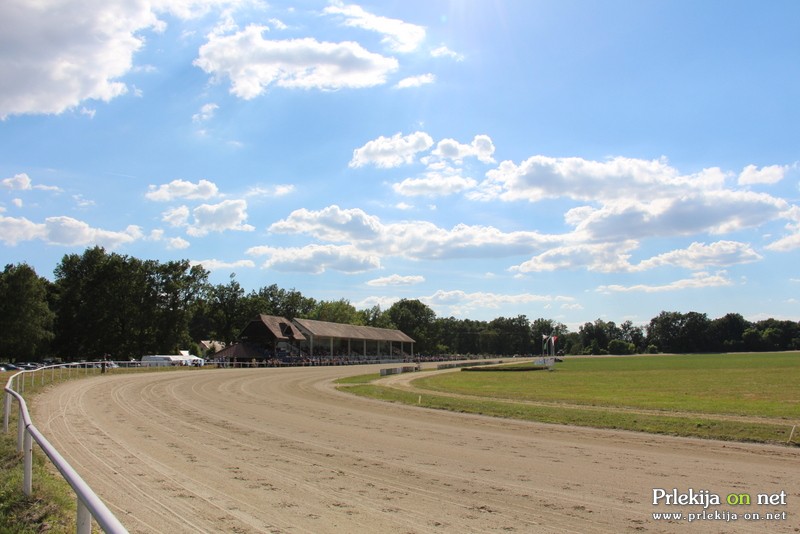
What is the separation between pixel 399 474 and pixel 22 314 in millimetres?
80712

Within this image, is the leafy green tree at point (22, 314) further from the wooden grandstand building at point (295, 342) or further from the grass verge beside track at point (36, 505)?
the grass verge beside track at point (36, 505)

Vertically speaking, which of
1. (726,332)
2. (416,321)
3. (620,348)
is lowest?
(620,348)

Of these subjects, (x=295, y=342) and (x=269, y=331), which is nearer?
(x=269, y=331)

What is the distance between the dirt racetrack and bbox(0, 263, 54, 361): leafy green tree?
220 ft

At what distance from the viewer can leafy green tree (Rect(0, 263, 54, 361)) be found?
7550 centimetres

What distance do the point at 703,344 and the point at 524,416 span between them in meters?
194

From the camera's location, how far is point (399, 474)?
10.5 meters

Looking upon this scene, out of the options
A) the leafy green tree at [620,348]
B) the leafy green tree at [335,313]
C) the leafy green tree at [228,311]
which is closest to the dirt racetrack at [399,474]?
the leafy green tree at [228,311]

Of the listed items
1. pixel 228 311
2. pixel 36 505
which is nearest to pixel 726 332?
pixel 228 311

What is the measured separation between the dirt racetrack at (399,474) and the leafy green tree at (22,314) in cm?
6720

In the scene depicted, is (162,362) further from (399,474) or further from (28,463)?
(28,463)

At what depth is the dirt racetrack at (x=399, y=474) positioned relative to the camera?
761cm

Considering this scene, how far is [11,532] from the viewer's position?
6.28 metres

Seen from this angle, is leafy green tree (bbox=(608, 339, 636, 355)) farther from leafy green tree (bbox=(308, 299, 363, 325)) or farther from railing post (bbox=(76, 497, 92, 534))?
railing post (bbox=(76, 497, 92, 534))
